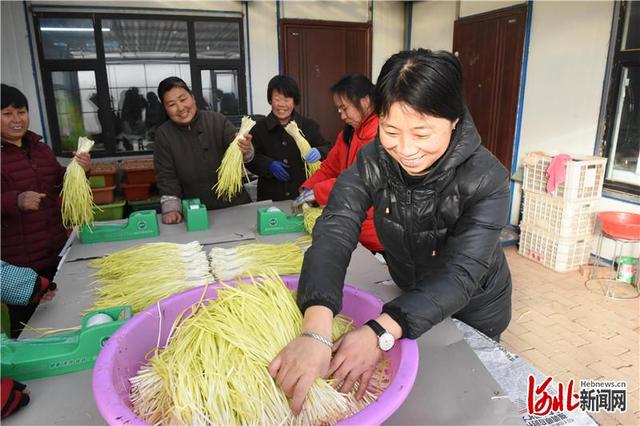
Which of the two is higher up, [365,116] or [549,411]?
[365,116]

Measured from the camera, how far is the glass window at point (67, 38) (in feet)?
15.8

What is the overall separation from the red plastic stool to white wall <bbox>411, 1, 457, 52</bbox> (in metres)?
3.07

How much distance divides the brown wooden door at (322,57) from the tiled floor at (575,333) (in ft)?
11.4

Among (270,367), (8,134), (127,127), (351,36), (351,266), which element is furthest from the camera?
(351,36)

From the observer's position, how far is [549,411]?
3.82ft

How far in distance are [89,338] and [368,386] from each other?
776 millimetres

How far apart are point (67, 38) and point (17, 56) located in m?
0.54

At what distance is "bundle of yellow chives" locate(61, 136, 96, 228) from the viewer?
2.26m

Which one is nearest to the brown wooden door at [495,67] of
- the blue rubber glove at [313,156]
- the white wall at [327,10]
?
the white wall at [327,10]

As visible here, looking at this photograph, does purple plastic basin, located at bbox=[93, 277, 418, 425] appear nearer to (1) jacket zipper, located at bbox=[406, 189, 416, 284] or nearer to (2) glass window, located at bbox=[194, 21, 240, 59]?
(1) jacket zipper, located at bbox=[406, 189, 416, 284]

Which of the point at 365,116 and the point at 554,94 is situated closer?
the point at 365,116

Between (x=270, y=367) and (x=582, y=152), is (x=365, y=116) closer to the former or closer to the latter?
(x=270, y=367)

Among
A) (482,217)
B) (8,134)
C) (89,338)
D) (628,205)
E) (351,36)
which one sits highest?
(351,36)

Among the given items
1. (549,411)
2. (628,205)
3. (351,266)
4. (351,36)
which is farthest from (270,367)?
(351,36)
